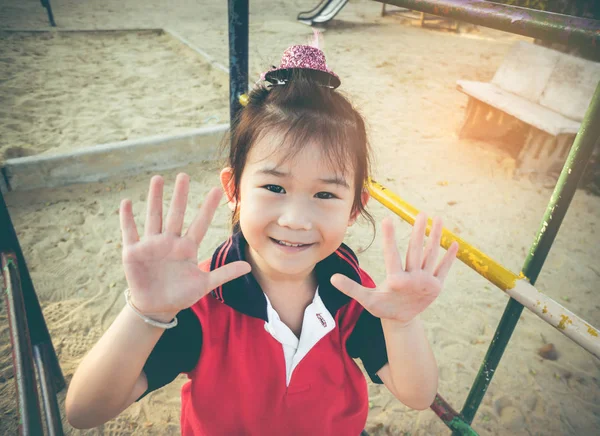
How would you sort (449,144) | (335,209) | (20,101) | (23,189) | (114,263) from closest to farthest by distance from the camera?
(335,209), (114,263), (23,189), (20,101), (449,144)

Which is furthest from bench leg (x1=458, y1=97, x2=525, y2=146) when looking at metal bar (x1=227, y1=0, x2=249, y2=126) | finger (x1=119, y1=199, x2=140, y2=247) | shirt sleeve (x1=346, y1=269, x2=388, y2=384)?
finger (x1=119, y1=199, x2=140, y2=247)

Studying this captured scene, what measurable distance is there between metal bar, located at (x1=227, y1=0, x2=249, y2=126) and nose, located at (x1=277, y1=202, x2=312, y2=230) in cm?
69

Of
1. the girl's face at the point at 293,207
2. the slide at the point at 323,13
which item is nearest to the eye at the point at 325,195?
the girl's face at the point at 293,207

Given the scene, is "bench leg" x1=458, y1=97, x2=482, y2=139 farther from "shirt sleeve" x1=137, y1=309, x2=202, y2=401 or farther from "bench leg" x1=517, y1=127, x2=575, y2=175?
"shirt sleeve" x1=137, y1=309, x2=202, y2=401

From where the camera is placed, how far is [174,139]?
3365 millimetres

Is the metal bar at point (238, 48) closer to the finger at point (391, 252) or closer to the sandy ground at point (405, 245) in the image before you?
the sandy ground at point (405, 245)

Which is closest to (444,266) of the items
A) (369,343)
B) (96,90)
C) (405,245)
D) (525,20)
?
(369,343)

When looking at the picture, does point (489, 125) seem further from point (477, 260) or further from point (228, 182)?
point (228, 182)

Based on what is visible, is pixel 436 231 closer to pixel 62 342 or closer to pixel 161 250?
pixel 161 250

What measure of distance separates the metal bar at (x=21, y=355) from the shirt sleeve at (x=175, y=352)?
240mm

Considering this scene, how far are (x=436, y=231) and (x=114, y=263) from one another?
222 cm

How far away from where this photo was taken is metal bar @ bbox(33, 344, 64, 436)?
4.00 ft

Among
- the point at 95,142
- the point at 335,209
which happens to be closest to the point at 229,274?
the point at 335,209

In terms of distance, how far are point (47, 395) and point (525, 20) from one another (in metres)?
1.72
